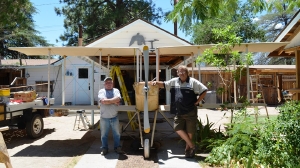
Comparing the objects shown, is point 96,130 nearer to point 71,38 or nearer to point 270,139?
point 270,139

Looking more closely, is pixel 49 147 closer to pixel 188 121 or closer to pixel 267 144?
pixel 188 121

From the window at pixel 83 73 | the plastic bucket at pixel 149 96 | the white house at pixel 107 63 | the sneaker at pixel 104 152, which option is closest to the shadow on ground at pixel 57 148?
the sneaker at pixel 104 152

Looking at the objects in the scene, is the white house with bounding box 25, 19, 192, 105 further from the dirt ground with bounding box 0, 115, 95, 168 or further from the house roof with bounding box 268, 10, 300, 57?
the house roof with bounding box 268, 10, 300, 57

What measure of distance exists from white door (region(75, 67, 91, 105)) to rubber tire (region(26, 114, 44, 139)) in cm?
934

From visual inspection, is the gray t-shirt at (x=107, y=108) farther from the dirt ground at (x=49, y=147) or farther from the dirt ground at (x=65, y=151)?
the dirt ground at (x=49, y=147)

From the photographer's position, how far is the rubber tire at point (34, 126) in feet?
24.7

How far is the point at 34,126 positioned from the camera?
780 centimetres

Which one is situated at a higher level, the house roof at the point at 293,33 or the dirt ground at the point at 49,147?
the house roof at the point at 293,33

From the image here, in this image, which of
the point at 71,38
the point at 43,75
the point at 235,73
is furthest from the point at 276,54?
the point at 71,38

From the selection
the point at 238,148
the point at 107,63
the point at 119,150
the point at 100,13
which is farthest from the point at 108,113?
the point at 100,13

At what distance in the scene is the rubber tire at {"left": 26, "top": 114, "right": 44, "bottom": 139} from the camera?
24.7 feet

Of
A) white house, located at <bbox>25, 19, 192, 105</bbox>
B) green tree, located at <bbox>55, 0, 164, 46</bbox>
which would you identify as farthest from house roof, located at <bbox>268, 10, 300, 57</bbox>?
green tree, located at <bbox>55, 0, 164, 46</bbox>

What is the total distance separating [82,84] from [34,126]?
985cm

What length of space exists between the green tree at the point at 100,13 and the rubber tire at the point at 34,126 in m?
16.2
